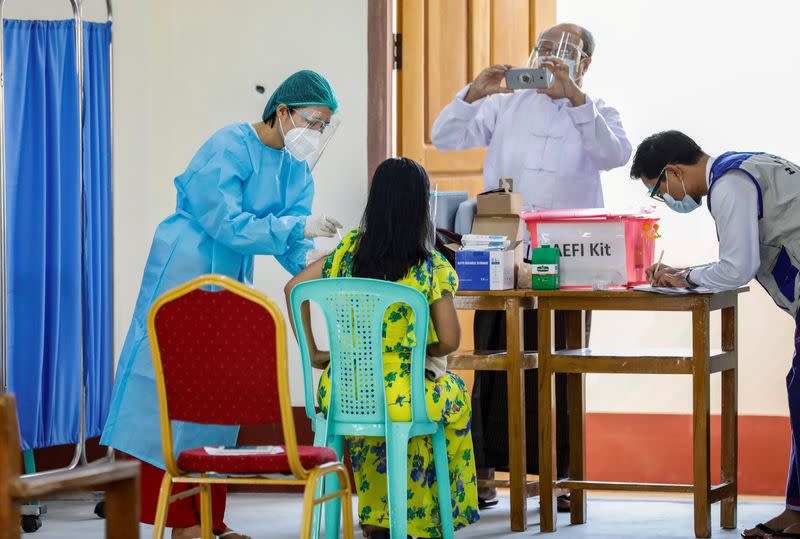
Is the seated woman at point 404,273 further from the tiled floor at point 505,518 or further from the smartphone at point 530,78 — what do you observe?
the smartphone at point 530,78

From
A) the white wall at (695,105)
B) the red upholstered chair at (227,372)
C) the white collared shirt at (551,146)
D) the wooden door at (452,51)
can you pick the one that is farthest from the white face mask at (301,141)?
the white wall at (695,105)

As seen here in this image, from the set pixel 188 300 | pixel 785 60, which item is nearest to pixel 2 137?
pixel 188 300

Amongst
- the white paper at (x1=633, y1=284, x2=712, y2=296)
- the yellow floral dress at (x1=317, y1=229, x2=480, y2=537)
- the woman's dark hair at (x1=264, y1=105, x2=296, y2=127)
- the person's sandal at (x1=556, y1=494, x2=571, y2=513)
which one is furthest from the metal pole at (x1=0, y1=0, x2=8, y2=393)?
the white paper at (x1=633, y1=284, x2=712, y2=296)

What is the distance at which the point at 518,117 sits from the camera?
395 centimetres

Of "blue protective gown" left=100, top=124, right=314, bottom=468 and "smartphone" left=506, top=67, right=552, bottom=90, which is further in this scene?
"smartphone" left=506, top=67, right=552, bottom=90

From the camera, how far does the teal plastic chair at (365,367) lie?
2707 millimetres

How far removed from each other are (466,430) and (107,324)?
63.8 inches

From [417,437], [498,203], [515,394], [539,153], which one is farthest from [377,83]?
[417,437]

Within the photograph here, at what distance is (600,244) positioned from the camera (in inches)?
131

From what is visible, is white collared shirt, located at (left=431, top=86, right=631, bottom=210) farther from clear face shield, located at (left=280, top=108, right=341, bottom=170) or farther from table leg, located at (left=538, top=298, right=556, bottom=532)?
clear face shield, located at (left=280, top=108, right=341, bottom=170)

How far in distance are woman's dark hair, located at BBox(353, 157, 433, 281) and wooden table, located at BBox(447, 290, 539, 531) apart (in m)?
0.50

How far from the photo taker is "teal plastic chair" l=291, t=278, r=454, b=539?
2.71m

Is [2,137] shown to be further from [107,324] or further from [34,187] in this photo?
[107,324]

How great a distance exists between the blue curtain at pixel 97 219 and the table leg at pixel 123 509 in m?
2.48
